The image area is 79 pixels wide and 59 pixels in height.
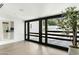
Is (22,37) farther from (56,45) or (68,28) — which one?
(68,28)

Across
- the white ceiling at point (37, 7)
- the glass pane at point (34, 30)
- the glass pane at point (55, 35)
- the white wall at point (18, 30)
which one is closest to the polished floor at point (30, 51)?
the glass pane at point (55, 35)

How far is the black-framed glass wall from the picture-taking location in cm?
536

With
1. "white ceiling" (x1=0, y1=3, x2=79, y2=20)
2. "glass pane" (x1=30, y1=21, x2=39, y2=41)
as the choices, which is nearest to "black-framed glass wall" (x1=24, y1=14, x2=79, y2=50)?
"glass pane" (x1=30, y1=21, x2=39, y2=41)

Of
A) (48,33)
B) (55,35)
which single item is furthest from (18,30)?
(55,35)

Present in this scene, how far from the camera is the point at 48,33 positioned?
251 inches

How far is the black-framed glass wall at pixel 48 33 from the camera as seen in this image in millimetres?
5363

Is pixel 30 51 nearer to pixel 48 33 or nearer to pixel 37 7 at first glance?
pixel 48 33

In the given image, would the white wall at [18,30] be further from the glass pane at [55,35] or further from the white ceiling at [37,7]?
the glass pane at [55,35]

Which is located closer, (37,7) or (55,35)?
(37,7)

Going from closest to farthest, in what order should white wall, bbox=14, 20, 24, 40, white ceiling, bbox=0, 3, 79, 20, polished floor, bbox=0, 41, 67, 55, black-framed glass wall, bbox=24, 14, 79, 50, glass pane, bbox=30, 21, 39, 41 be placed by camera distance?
white ceiling, bbox=0, 3, 79, 20, polished floor, bbox=0, 41, 67, 55, black-framed glass wall, bbox=24, 14, 79, 50, glass pane, bbox=30, 21, 39, 41, white wall, bbox=14, 20, 24, 40

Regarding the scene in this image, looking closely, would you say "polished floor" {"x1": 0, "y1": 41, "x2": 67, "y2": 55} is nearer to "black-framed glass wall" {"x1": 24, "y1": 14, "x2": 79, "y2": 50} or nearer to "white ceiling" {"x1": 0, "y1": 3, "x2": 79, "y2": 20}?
"black-framed glass wall" {"x1": 24, "y1": 14, "x2": 79, "y2": 50}

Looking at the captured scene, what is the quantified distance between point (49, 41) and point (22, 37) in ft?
11.2
